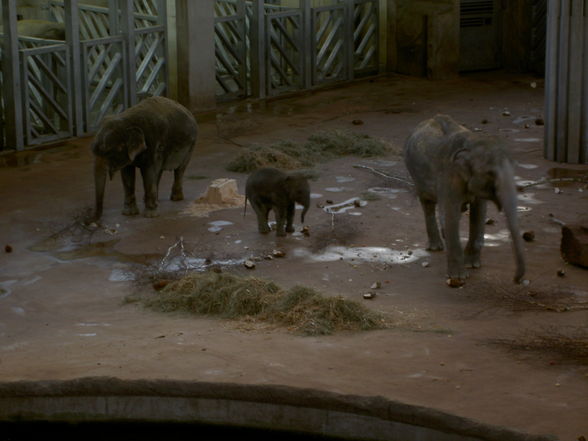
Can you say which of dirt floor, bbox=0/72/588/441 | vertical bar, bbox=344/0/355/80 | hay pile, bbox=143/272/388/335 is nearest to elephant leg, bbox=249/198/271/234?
dirt floor, bbox=0/72/588/441

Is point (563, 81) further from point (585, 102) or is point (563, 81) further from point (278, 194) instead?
point (278, 194)

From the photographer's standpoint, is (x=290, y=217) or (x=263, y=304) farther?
(x=290, y=217)

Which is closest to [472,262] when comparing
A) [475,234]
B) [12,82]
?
[475,234]

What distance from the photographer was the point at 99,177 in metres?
11.9

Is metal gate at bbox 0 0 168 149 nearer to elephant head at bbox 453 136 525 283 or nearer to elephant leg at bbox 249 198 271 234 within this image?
elephant leg at bbox 249 198 271 234

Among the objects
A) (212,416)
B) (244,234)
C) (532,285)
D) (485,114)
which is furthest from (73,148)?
(212,416)

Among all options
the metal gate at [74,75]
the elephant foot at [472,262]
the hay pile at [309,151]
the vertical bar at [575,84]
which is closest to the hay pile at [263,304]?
the elephant foot at [472,262]

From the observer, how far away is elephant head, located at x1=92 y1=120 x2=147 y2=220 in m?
11.8

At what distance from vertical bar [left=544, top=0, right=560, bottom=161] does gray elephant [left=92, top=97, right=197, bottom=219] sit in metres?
4.60

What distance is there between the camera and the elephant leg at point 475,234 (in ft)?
33.4

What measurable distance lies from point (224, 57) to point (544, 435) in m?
13.7

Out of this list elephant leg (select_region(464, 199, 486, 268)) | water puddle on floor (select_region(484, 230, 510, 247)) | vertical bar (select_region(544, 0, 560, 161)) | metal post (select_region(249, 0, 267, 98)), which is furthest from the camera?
metal post (select_region(249, 0, 267, 98))

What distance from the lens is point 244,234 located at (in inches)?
456

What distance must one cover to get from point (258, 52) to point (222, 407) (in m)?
12.5
